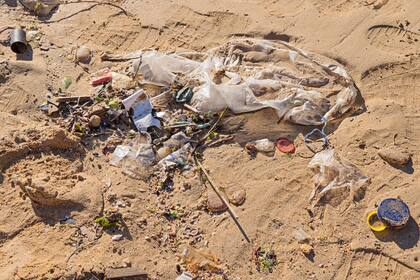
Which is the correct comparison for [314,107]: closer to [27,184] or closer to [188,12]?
[188,12]

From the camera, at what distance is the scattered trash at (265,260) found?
149 inches

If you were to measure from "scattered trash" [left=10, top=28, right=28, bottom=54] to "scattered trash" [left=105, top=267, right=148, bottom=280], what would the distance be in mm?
2545

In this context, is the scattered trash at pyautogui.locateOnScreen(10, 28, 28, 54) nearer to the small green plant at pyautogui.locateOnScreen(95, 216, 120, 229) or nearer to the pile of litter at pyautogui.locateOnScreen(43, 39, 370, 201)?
the pile of litter at pyautogui.locateOnScreen(43, 39, 370, 201)

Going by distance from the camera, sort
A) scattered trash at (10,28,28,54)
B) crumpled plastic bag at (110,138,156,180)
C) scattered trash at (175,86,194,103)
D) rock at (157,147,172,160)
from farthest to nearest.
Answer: scattered trash at (10,28,28,54), scattered trash at (175,86,194,103), rock at (157,147,172,160), crumpled plastic bag at (110,138,156,180)

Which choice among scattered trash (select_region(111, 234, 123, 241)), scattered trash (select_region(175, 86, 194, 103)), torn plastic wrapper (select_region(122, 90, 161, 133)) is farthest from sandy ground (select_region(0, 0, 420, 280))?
scattered trash (select_region(175, 86, 194, 103))

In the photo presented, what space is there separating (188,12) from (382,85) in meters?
2.08

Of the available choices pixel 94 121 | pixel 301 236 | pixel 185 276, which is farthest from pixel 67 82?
pixel 301 236

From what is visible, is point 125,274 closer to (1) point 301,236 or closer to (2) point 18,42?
(1) point 301,236

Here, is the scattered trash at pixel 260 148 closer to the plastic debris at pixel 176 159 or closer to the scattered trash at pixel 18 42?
the plastic debris at pixel 176 159

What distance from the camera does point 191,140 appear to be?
445cm

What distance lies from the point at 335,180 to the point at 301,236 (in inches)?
22.1

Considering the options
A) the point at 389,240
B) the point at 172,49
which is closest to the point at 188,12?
the point at 172,49

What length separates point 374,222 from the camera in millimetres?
3977

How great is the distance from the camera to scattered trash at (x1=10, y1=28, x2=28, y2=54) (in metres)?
5.07
